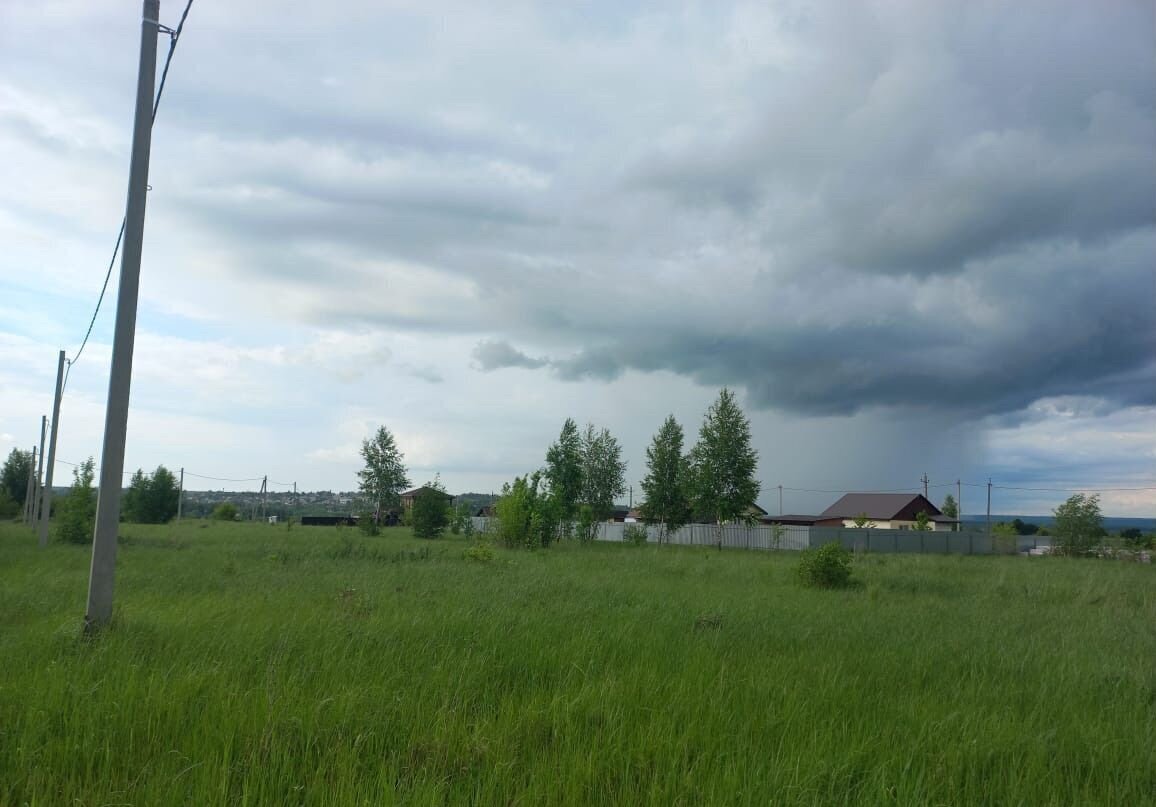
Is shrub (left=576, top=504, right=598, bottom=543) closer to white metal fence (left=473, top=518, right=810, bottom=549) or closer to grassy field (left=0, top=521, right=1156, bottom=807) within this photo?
white metal fence (left=473, top=518, right=810, bottom=549)

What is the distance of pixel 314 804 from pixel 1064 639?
32.4 feet

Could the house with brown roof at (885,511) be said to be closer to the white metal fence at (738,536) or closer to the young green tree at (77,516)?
the white metal fence at (738,536)

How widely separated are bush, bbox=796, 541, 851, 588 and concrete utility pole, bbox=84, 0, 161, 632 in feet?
44.4

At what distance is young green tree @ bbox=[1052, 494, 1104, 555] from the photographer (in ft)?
130

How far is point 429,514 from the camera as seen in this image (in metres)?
Answer: 41.1

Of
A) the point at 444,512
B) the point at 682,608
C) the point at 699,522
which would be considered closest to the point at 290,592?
the point at 682,608

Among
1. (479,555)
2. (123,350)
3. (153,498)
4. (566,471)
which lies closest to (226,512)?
(153,498)

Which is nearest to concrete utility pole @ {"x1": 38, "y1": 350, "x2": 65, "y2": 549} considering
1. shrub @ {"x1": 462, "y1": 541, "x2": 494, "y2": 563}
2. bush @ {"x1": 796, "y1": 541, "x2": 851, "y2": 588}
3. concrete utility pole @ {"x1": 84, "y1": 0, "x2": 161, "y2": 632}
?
shrub @ {"x1": 462, "y1": 541, "x2": 494, "y2": 563}

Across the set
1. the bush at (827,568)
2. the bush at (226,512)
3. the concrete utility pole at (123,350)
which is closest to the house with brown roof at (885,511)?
the bush at (827,568)

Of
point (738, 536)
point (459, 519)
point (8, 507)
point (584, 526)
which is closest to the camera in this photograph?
point (584, 526)

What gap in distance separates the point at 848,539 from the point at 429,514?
23810mm

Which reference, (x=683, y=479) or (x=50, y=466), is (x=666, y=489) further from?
(x=50, y=466)

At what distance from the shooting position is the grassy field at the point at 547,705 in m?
4.32

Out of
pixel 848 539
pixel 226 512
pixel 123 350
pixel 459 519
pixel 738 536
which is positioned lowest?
pixel 226 512
